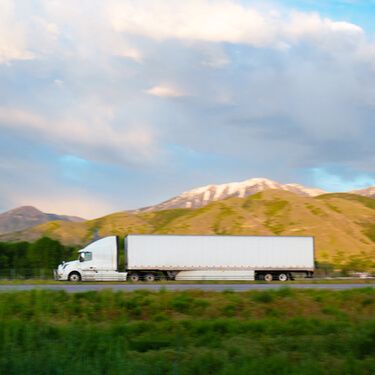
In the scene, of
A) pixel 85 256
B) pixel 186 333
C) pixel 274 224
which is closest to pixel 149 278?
pixel 85 256

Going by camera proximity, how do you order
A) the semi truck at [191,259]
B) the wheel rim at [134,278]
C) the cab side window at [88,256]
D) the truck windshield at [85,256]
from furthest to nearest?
the wheel rim at [134,278], the semi truck at [191,259], the cab side window at [88,256], the truck windshield at [85,256]

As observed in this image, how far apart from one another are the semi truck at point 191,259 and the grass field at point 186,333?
24887mm

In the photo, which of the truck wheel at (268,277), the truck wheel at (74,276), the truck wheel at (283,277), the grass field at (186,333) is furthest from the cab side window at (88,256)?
the grass field at (186,333)

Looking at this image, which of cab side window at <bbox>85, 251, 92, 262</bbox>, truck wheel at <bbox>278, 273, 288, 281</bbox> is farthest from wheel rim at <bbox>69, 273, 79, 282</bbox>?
truck wheel at <bbox>278, 273, 288, 281</bbox>

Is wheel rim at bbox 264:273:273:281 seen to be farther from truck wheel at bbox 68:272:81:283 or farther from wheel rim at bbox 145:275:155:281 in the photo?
truck wheel at bbox 68:272:81:283

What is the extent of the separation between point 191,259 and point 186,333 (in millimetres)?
34751

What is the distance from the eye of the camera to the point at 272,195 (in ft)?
548

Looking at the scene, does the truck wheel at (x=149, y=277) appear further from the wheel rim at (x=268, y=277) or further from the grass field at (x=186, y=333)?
the grass field at (x=186, y=333)

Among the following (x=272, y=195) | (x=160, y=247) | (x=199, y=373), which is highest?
(x=272, y=195)

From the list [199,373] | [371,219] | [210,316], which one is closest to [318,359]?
[199,373]

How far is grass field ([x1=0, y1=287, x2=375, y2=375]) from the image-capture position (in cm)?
1062

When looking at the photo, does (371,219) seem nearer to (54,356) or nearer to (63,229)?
(63,229)

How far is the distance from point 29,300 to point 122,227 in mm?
144464

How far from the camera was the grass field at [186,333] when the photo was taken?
1062 cm
